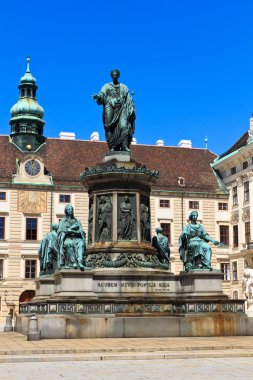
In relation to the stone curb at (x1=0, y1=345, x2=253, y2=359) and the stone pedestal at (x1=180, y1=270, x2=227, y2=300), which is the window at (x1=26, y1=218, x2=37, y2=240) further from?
the stone curb at (x1=0, y1=345, x2=253, y2=359)

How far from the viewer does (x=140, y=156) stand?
2758 inches

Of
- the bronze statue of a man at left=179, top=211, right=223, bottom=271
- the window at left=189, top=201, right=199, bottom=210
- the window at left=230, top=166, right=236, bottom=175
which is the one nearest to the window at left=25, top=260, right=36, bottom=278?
the window at left=189, top=201, right=199, bottom=210

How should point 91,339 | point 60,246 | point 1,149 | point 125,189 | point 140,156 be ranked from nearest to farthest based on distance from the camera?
point 91,339
point 60,246
point 125,189
point 1,149
point 140,156

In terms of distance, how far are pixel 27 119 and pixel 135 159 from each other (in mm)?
11491

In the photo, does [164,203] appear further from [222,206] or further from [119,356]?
[119,356]

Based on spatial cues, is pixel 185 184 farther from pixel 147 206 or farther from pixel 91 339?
pixel 91 339

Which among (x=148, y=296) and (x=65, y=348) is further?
(x=148, y=296)

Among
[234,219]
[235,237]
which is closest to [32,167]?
[234,219]

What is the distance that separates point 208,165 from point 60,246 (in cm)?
5176

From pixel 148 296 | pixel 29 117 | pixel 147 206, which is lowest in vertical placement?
pixel 148 296

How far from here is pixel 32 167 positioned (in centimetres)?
6300

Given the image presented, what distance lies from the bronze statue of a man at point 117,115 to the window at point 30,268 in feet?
128

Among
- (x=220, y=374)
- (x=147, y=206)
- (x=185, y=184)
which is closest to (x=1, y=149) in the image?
(x=185, y=184)

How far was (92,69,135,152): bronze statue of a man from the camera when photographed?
23672 mm
